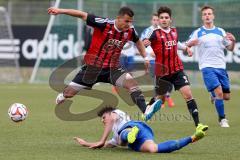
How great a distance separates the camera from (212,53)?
13.6 meters

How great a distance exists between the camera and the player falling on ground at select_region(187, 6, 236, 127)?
43.7ft

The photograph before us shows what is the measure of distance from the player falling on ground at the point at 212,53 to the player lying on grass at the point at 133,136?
390 centimetres

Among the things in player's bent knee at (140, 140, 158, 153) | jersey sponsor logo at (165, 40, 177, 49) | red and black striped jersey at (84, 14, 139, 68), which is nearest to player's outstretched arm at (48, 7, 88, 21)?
red and black striped jersey at (84, 14, 139, 68)

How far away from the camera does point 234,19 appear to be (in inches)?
998

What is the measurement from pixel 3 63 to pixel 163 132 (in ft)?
51.9

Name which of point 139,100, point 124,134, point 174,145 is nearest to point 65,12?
point 139,100

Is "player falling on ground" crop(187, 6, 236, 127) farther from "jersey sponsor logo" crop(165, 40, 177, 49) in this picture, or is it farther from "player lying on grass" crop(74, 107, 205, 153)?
"player lying on grass" crop(74, 107, 205, 153)

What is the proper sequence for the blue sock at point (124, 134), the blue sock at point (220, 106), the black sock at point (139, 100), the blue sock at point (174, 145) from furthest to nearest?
the blue sock at point (220, 106) → the black sock at point (139, 100) → the blue sock at point (124, 134) → the blue sock at point (174, 145)

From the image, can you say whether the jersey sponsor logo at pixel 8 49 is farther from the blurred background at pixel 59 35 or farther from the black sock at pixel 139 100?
the black sock at pixel 139 100

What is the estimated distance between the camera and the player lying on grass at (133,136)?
365 inches

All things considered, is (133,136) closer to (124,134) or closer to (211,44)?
(124,134)

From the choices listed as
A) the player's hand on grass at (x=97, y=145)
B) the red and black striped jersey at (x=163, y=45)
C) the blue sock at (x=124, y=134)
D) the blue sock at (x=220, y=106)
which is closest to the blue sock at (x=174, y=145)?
the blue sock at (x=124, y=134)

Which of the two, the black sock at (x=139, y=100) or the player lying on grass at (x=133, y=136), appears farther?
the black sock at (x=139, y=100)

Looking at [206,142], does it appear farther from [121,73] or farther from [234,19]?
[234,19]
